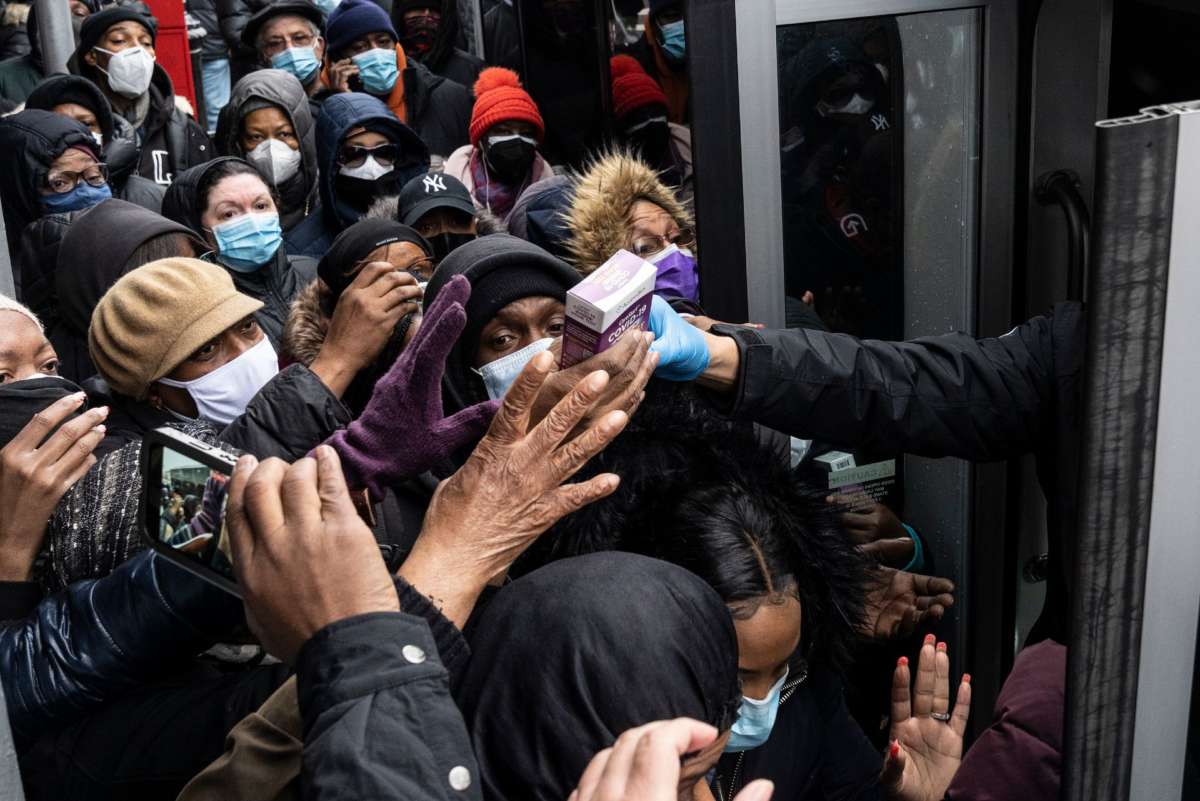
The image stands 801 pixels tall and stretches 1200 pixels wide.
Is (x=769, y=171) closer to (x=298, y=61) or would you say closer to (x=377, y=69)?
(x=377, y=69)

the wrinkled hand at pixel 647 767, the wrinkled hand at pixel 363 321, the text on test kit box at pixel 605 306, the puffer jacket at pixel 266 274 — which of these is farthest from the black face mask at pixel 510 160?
→ the wrinkled hand at pixel 647 767

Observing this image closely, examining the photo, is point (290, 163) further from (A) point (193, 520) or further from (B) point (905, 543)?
(A) point (193, 520)

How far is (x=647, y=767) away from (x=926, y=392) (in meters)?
1.40

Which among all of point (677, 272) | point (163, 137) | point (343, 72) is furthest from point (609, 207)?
point (163, 137)

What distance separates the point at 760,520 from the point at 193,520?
0.86 m

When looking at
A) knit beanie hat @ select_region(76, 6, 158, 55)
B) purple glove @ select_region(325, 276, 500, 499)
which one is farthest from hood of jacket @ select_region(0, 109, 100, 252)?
purple glove @ select_region(325, 276, 500, 499)

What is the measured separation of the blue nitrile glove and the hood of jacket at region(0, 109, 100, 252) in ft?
9.72

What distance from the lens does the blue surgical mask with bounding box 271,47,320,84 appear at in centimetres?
586

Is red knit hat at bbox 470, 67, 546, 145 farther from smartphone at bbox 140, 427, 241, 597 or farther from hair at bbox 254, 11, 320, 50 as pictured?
smartphone at bbox 140, 427, 241, 597

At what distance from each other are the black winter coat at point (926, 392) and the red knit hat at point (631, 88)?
6.94 feet

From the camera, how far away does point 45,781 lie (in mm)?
1733

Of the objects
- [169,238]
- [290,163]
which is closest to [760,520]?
[169,238]

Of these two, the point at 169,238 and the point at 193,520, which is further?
the point at 169,238

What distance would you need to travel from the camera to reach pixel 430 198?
3.73 meters
